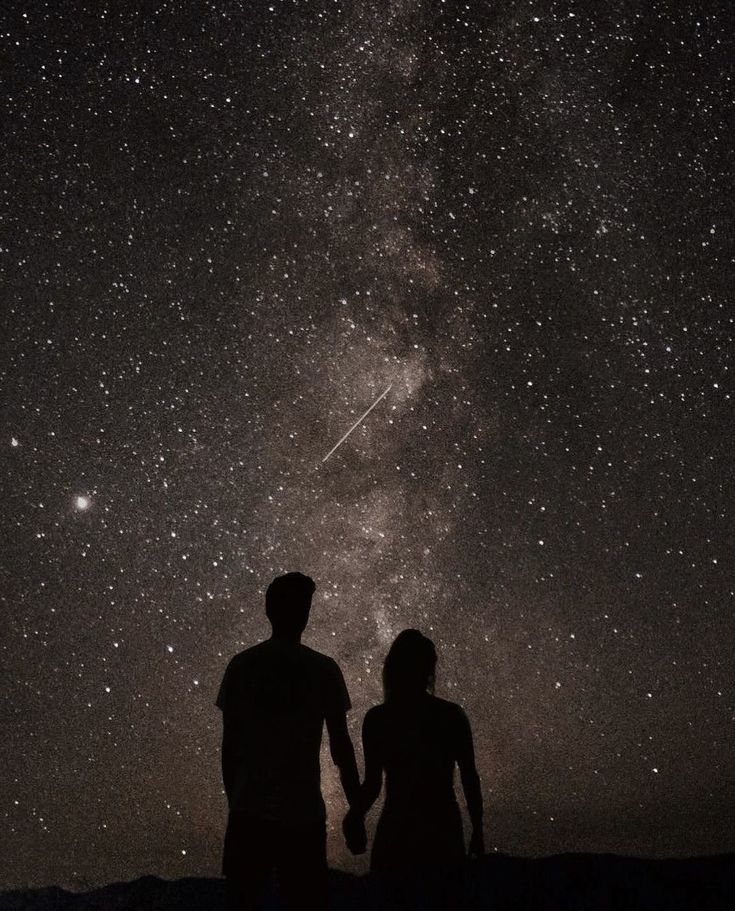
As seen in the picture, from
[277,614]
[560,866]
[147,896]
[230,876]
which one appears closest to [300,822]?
[230,876]

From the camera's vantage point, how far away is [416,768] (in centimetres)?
274

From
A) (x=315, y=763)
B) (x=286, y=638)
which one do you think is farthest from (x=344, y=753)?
(x=286, y=638)

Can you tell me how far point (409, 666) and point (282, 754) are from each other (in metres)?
0.72

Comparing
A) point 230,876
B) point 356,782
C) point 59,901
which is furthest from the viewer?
point 59,901

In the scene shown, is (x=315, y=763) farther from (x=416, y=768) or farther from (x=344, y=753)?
(x=416, y=768)

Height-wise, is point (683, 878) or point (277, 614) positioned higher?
point (277, 614)

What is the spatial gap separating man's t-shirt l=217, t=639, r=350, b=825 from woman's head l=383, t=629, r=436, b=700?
1.56ft

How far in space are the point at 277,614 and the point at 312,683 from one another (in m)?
0.23

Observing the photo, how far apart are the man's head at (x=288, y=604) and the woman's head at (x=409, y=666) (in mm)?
585

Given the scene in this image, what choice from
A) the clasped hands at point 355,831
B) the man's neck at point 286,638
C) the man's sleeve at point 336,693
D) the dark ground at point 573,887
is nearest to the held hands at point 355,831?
the clasped hands at point 355,831

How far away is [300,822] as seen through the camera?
2191 mm

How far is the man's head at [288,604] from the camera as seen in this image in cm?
239

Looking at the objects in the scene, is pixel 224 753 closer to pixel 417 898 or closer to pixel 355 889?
pixel 417 898

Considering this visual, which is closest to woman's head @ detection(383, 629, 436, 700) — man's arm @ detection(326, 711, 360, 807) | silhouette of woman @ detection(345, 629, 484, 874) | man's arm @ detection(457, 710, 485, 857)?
silhouette of woman @ detection(345, 629, 484, 874)
